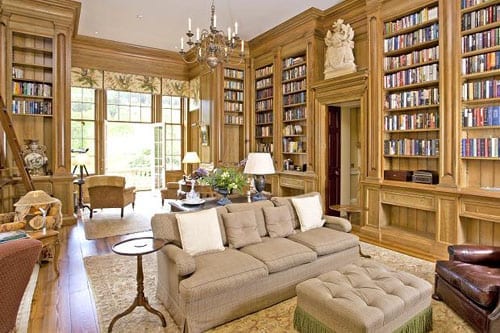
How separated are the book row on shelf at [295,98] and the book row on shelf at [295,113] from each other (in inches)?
5.8

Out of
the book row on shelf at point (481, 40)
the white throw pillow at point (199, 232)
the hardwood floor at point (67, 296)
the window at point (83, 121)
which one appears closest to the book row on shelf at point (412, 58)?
the book row on shelf at point (481, 40)

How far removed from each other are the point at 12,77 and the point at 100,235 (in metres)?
3.15

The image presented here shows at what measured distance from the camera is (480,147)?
12.5 ft

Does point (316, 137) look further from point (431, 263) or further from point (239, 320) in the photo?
point (239, 320)

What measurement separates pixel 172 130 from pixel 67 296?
6.72 metres

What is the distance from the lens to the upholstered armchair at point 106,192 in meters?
6.22

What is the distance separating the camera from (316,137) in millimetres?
6070

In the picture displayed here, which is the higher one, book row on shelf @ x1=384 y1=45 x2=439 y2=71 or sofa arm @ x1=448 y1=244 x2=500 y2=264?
book row on shelf @ x1=384 y1=45 x2=439 y2=71

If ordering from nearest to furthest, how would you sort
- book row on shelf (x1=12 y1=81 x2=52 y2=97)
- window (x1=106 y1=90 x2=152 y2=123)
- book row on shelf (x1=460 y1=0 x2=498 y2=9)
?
book row on shelf (x1=460 y1=0 x2=498 y2=9) → book row on shelf (x1=12 y1=81 x2=52 y2=97) → window (x1=106 y1=90 x2=152 y2=123)

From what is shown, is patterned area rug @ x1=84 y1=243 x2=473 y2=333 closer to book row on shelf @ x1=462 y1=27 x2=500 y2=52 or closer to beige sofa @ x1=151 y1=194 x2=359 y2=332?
beige sofa @ x1=151 y1=194 x2=359 y2=332

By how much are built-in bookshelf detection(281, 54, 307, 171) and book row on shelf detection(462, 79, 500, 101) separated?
2863 millimetres

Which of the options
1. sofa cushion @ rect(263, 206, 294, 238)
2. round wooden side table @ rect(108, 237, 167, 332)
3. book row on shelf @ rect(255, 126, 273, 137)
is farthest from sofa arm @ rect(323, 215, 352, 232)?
book row on shelf @ rect(255, 126, 273, 137)

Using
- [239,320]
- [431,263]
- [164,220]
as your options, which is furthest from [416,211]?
[164,220]

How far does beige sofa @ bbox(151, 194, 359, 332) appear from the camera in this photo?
2.38 m
